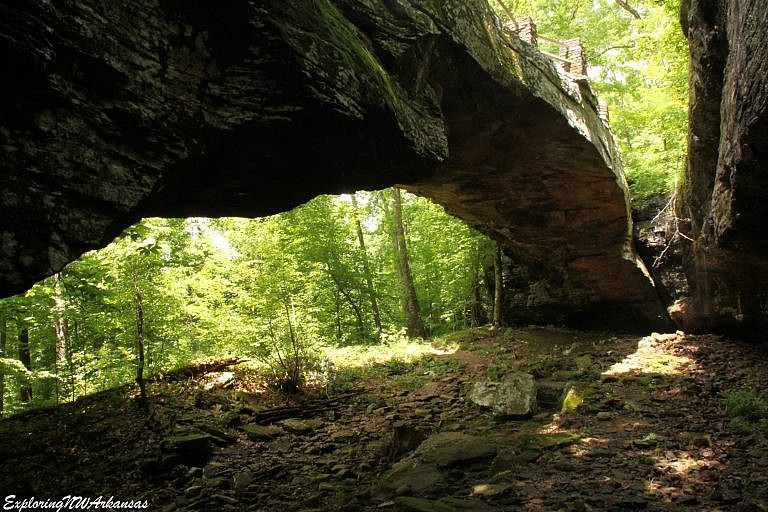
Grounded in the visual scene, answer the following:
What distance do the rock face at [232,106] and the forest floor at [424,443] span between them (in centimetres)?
326

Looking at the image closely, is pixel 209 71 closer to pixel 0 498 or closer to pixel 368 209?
pixel 0 498

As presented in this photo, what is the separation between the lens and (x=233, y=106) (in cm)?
374

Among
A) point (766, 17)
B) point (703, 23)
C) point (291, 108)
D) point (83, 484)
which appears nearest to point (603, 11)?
point (703, 23)

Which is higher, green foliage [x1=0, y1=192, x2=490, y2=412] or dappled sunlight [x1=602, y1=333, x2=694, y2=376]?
green foliage [x1=0, y1=192, x2=490, y2=412]

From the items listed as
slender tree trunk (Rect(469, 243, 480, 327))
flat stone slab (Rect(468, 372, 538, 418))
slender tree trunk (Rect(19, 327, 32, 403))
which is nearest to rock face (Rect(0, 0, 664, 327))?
flat stone slab (Rect(468, 372, 538, 418))

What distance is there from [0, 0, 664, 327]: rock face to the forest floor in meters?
3.26

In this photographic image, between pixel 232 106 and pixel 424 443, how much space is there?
4.53m

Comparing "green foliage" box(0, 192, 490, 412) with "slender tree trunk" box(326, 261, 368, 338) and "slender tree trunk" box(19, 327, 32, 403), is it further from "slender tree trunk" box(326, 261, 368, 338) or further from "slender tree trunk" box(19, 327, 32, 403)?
"slender tree trunk" box(326, 261, 368, 338)

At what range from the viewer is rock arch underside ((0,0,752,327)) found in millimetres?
2773

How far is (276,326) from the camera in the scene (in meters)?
8.28

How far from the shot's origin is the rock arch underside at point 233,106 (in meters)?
2.77

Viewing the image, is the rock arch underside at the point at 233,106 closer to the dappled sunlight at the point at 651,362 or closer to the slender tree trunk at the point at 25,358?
the dappled sunlight at the point at 651,362

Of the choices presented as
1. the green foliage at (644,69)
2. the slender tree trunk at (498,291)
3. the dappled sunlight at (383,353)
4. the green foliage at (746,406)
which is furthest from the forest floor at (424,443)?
the green foliage at (644,69)

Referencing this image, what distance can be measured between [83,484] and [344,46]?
18.7ft
